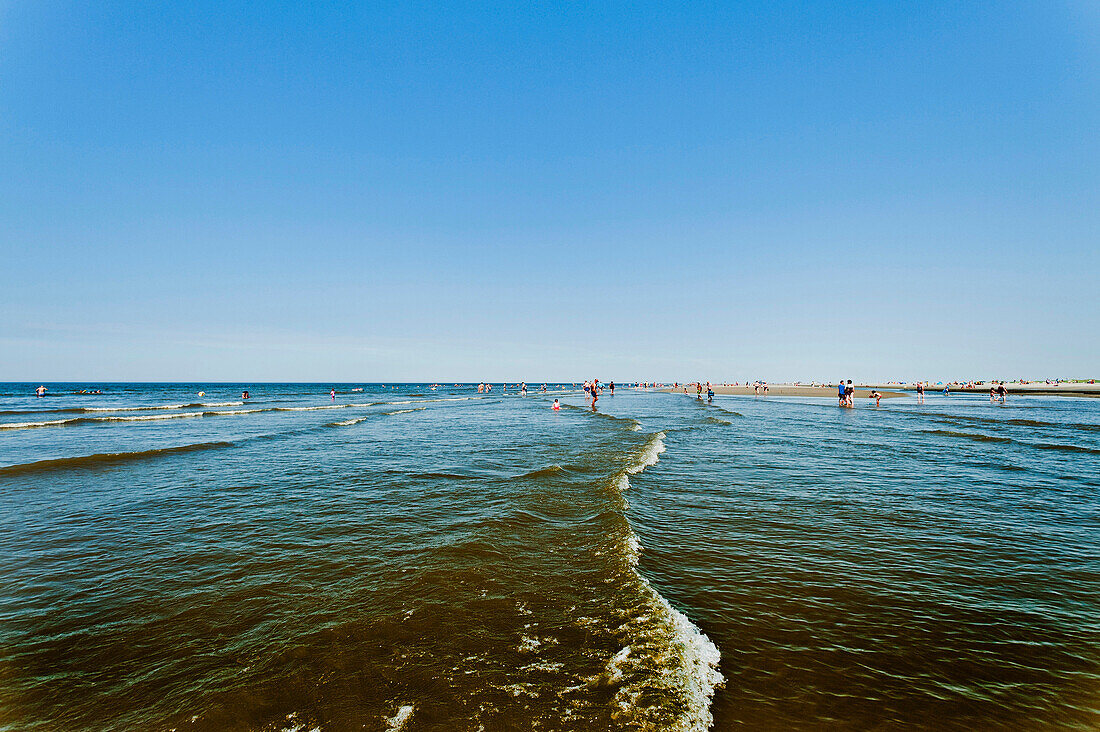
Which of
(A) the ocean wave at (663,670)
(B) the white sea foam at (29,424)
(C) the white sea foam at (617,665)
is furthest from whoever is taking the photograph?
(B) the white sea foam at (29,424)

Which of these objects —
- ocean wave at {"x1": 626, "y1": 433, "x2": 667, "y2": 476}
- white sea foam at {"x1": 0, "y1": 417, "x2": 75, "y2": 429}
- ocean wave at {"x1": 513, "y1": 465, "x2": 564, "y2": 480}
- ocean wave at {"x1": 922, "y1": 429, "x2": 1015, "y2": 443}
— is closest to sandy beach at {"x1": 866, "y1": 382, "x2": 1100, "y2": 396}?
ocean wave at {"x1": 922, "y1": 429, "x2": 1015, "y2": 443}

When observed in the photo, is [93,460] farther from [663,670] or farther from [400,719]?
[663,670]

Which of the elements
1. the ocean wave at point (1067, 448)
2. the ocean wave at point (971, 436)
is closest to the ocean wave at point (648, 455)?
the ocean wave at point (971, 436)

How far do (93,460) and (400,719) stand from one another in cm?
2483

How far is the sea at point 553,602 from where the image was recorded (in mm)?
4652

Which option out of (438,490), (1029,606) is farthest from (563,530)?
Result: (1029,606)

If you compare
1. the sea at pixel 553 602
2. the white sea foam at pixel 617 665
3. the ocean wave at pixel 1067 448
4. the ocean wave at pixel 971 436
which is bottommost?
the ocean wave at pixel 1067 448

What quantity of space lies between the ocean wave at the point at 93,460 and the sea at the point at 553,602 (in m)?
4.08

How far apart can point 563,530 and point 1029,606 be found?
24.5ft

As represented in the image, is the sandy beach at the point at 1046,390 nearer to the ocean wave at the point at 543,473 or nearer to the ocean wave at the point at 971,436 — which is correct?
the ocean wave at the point at 971,436

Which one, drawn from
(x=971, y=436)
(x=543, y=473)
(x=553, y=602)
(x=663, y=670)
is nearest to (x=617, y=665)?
(x=663, y=670)

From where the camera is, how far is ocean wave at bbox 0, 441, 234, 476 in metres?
18.7

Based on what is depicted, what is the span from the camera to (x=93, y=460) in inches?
806

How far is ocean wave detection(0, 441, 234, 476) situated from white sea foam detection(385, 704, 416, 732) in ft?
74.1
